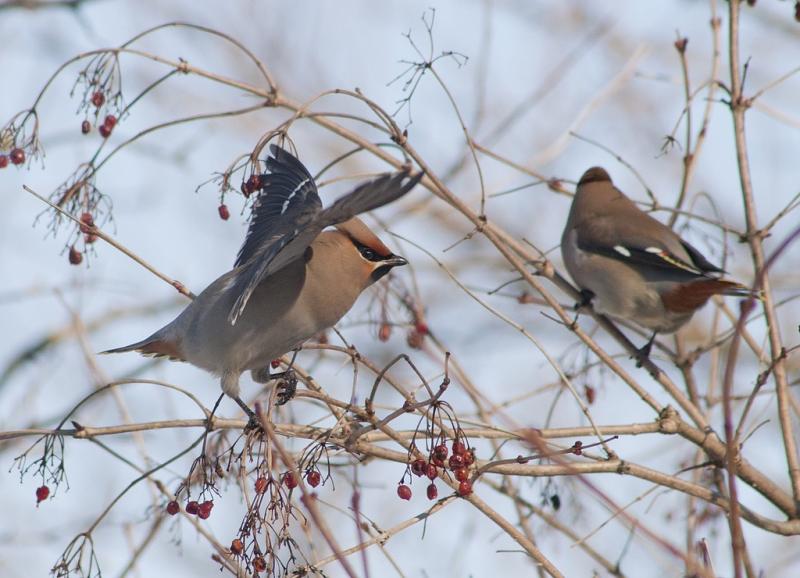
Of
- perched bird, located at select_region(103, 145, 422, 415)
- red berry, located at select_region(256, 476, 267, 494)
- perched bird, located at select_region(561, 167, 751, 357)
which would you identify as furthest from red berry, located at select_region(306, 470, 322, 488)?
perched bird, located at select_region(561, 167, 751, 357)

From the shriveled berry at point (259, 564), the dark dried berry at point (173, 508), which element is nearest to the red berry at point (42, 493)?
the dark dried berry at point (173, 508)

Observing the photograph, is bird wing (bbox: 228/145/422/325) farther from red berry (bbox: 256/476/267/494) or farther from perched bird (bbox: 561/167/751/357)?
perched bird (bbox: 561/167/751/357)

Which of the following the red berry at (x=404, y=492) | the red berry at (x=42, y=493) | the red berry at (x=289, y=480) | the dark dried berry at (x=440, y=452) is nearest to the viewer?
the dark dried berry at (x=440, y=452)

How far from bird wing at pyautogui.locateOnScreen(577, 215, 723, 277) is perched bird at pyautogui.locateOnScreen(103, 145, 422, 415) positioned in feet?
5.71

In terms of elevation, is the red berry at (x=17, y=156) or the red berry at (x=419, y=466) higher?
the red berry at (x=17, y=156)

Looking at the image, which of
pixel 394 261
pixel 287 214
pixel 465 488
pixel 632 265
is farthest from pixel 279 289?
pixel 632 265

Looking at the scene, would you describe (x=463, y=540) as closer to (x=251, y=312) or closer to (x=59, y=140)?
(x=251, y=312)

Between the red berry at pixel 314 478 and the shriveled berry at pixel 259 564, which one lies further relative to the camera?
the red berry at pixel 314 478

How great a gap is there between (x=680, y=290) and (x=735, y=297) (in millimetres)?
373

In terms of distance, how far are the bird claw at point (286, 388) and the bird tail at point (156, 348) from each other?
62 cm

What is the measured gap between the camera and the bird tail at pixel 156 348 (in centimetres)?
461

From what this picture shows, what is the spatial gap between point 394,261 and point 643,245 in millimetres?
1892

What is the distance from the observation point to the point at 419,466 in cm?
293

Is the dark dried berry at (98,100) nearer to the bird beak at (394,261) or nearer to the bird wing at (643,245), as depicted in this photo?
the bird beak at (394,261)
